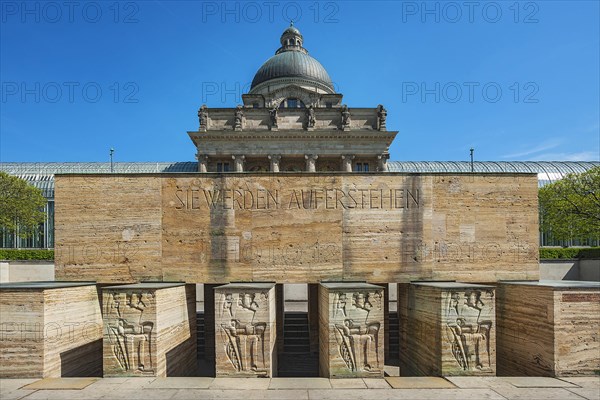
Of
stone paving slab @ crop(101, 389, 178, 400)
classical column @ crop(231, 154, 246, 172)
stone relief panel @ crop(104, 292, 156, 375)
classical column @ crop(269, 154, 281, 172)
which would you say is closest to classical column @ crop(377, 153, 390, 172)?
classical column @ crop(269, 154, 281, 172)

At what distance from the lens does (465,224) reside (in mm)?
10109

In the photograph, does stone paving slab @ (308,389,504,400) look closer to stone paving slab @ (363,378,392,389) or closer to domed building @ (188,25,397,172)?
stone paving slab @ (363,378,392,389)

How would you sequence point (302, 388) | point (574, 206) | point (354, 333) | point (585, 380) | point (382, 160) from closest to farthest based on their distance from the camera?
point (302, 388) < point (585, 380) < point (354, 333) < point (574, 206) < point (382, 160)

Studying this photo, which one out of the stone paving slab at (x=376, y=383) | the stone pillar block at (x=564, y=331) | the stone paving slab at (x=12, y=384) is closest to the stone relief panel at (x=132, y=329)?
the stone paving slab at (x=12, y=384)

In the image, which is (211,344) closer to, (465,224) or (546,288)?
(465,224)

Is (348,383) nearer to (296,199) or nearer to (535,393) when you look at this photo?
(535,393)

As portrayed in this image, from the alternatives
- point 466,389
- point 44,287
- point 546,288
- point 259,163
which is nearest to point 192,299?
point 44,287

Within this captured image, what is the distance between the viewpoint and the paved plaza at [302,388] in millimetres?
6762

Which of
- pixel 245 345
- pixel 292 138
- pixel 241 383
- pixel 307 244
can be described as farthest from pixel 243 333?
pixel 292 138

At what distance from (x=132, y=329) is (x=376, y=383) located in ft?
19.8

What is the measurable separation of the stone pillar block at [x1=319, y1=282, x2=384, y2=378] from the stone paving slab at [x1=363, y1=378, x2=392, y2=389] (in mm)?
141

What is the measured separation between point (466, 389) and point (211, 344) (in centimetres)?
844

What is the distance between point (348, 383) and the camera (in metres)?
7.45

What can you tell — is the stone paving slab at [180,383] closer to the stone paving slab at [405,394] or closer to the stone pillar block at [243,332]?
the stone pillar block at [243,332]
